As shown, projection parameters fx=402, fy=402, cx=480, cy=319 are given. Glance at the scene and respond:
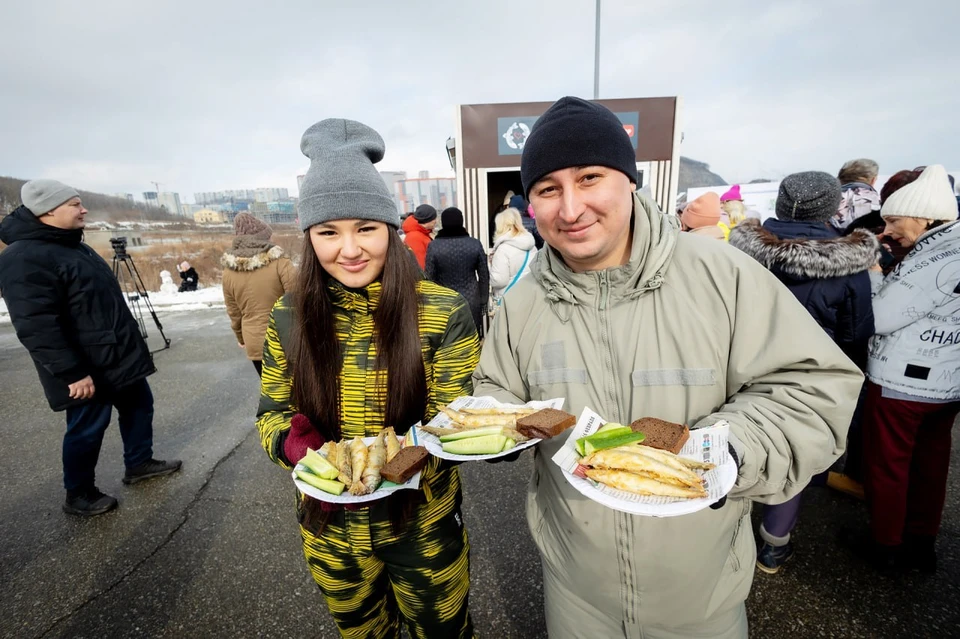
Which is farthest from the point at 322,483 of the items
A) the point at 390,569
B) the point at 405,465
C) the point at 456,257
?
the point at 456,257

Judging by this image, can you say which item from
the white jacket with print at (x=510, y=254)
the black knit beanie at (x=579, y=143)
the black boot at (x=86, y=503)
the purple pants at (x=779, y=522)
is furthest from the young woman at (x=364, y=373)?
the white jacket with print at (x=510, y=254)

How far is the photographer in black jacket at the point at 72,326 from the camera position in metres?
3.06

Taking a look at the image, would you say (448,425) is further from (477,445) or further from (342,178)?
(342,178)

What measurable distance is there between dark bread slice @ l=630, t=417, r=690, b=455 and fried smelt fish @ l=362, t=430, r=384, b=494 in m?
Answer: 0.87

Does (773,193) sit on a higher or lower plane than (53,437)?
higher

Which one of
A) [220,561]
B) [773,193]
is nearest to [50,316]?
[220,561]

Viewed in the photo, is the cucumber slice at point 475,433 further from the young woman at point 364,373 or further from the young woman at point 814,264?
the young woman at point 814,264

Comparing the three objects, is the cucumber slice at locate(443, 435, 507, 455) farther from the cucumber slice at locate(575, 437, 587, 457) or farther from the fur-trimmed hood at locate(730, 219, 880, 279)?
the fur-trimmed hood at locate(730, 219, 880, 279)

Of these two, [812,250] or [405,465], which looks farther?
[812,250]

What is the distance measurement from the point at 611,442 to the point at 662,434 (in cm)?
16

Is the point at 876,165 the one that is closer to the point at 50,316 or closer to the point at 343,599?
the point at 343,599

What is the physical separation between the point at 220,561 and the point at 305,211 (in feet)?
9.43

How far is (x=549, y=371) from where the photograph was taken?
150cm

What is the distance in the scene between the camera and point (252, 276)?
4012 mm
